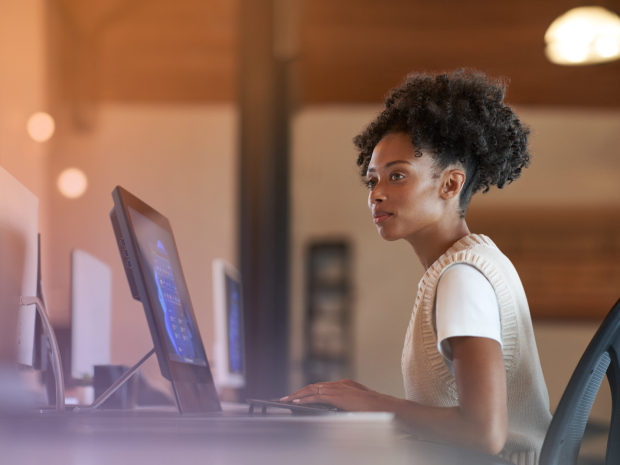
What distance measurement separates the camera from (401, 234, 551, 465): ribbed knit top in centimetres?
95

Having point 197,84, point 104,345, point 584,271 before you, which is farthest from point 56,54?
point 584,271

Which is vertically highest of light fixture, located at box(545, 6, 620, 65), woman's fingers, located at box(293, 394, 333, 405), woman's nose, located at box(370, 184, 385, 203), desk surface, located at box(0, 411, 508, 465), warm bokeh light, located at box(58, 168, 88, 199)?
light fixture, located at box(545, 6, 620, 65)

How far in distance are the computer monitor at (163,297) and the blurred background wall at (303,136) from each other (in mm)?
2123

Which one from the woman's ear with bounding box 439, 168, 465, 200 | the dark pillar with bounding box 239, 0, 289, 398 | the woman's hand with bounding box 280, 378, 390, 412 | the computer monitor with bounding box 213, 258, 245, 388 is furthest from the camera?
the dark pillar with bounding box 239, 0, 289, 398

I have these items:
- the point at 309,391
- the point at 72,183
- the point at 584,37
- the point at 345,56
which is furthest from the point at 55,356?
the point at 584,37

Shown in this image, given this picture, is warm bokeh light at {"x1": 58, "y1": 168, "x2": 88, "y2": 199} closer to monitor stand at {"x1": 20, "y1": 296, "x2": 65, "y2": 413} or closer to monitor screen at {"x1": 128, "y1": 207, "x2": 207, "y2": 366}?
monitor screen at {"x1": 128, "y1": 207, "x2": 207, "y2": 366}

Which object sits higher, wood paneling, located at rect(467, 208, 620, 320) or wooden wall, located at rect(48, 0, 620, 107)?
wooden wall, located at rect(48, 0, 620, 107)

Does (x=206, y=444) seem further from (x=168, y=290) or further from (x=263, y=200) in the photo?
(x=263, y=200)

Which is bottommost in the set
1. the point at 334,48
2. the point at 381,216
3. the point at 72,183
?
the point at 381,216

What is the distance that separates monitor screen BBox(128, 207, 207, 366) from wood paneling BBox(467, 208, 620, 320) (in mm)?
2514

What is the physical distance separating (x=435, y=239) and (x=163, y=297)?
1.63ft

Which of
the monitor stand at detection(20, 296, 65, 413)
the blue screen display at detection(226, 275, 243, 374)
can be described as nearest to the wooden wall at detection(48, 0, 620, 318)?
the blue screen display at detection(226, 275, 243, 374)

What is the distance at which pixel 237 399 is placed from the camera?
3.04 meters

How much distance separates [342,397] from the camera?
3.09ft
